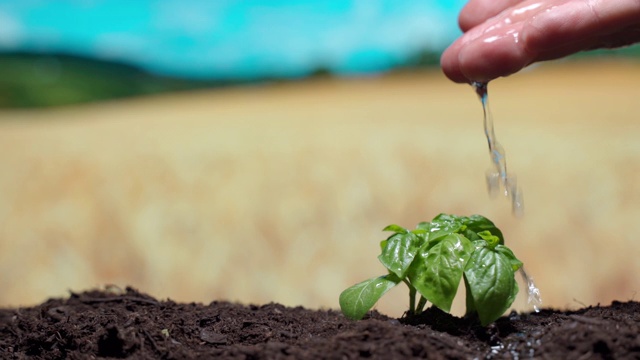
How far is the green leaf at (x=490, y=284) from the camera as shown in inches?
32.1

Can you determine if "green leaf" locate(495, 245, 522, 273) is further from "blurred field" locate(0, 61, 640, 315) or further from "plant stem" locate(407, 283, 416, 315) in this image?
"blurred field" locate(0, 61, 640, 315)

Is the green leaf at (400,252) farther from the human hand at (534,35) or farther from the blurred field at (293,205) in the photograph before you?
the blurred field at (293,205)

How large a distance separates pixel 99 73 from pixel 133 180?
4.51 feet

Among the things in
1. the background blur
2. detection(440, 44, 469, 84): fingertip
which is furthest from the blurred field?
detection(440, 44, 469, 84): fingertip

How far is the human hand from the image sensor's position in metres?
1.04

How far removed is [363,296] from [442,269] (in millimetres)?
114

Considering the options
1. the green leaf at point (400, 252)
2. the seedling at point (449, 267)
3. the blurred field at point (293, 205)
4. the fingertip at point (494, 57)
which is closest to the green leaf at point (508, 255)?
the seedling at point (449, 267)

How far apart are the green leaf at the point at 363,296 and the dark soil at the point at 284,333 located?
2 centimetres

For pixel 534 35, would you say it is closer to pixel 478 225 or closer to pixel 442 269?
pixel 478 225

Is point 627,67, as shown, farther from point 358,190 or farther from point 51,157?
point 51,157

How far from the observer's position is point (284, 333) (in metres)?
0.89

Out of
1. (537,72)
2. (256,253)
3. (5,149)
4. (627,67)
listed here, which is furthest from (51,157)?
(627,67)

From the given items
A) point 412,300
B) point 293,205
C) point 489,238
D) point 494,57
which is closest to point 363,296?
point 412,300

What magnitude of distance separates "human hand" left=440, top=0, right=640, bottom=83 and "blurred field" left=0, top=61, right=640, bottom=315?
4.73ft
